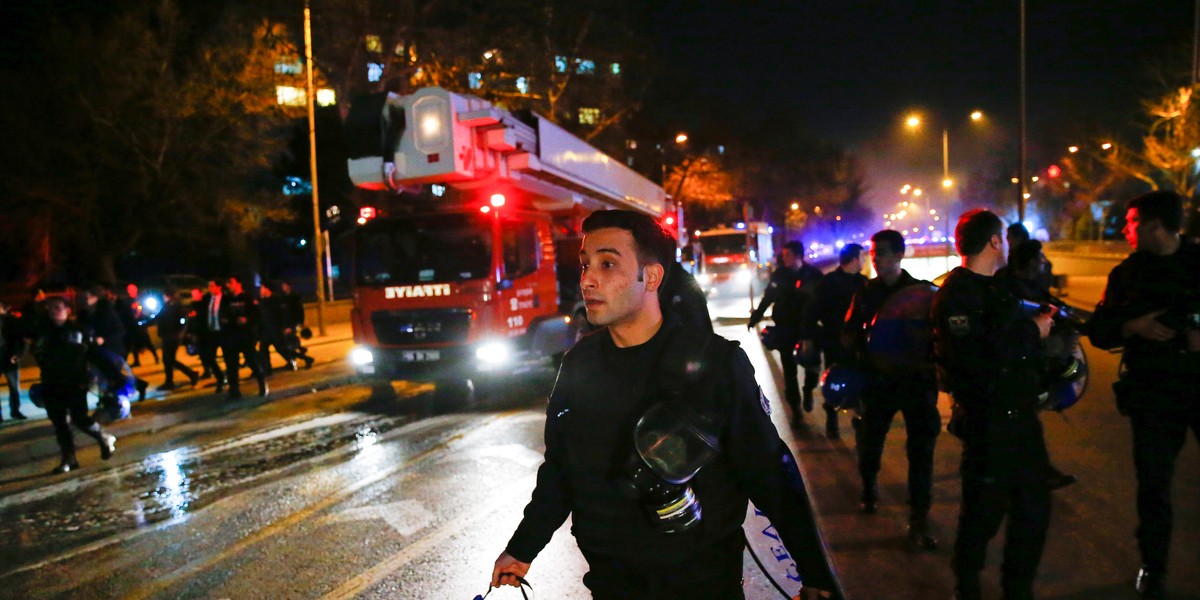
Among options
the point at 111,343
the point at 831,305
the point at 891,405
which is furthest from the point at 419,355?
the point at 891,405

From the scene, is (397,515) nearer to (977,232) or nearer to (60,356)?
(60,356)

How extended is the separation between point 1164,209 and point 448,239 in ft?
25.0

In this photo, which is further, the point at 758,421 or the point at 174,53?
the point at 174,53

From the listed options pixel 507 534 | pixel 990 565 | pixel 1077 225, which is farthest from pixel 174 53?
pixel 1077 225

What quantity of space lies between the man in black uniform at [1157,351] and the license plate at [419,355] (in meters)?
7.44

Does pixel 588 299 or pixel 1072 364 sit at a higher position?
pixel 588 299

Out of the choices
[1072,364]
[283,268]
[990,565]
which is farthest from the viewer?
[283,268]

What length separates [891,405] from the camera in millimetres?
4742

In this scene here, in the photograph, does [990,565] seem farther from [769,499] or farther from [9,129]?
[9,129]

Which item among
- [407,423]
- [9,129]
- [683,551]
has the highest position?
[9,129]

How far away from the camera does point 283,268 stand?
44.6 metres

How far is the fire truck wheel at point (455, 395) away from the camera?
1027 cm

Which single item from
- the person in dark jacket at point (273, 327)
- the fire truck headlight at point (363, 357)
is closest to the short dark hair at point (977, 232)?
the fire truck headlight at point (363, 357)

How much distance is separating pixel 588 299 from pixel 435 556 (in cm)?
305
